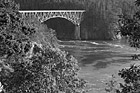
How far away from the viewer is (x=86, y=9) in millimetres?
91250

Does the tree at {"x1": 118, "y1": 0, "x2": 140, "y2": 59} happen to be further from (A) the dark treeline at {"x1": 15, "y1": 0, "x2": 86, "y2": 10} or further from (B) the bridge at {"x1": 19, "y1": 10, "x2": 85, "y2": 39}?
(A) the dark treeline at {"x1": 15, "y1": 0, "x2": 86, "y2": 10}

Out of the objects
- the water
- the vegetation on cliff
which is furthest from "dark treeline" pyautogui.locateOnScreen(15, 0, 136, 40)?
the vegetation on cliff

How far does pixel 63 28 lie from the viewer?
301 ft

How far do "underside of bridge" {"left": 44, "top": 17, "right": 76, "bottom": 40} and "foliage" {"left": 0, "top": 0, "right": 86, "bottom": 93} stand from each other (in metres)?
68.7

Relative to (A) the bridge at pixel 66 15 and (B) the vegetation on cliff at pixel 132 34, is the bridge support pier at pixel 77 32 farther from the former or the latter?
(B) the vegetation on cliff at pixel 132 34

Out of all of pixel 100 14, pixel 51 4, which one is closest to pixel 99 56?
pixel 100 14

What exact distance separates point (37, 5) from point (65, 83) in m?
85.6

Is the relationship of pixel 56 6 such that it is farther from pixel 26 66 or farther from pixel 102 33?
pixel 26 66

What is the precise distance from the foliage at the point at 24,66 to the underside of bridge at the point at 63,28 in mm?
68747

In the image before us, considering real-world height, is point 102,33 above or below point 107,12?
below

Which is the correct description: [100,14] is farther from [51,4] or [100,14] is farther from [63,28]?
[51,4]

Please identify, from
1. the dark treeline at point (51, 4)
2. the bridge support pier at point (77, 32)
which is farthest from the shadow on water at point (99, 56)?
the dark treeline at point (51, 4)

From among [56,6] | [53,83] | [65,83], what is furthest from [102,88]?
[56,6]

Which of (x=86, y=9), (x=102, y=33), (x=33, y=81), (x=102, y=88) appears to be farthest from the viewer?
(x=86, y=9)
